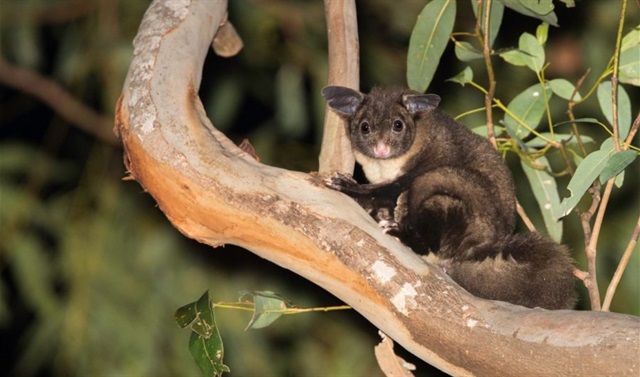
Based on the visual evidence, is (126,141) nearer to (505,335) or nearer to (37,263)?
(505,335)

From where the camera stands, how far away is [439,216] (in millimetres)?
Answer: 4383

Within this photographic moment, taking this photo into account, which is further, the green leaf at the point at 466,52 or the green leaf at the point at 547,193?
the green leaf at the point at 547,193

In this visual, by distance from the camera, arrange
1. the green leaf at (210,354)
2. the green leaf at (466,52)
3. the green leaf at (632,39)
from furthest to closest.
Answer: the green leaf at (466,52) → the green leaf at (632,39) → the green leaf at (210,354)

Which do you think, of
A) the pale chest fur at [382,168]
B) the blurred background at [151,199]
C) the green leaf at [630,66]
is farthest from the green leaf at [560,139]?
the blurred background at [151,199]

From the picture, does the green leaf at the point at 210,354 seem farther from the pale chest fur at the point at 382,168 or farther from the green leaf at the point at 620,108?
the green leaf at the point at 620,108

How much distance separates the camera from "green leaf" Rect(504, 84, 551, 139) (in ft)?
16.0

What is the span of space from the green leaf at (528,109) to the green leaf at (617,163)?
1270 mm

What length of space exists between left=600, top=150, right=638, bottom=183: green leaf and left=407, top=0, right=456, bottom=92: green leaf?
1.47m

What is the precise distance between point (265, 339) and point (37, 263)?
5.66 ft

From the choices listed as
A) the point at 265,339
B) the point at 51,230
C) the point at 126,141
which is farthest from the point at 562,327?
the point at 51,230

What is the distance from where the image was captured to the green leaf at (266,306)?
4.07 meters

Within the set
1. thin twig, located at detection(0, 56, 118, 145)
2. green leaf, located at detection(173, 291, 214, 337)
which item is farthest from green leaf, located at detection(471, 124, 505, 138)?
thin twig, located at detection(0, 56, 118, 145)

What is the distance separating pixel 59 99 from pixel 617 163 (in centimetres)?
554

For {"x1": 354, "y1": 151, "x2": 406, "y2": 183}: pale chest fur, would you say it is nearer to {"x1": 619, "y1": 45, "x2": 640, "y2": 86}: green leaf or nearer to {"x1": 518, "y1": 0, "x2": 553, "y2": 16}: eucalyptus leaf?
{"x1": 518, "y1": 0, "x2": 553, "y2": 16}: eucalyptus leaf
